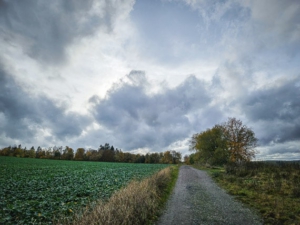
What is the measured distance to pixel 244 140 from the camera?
153 feet

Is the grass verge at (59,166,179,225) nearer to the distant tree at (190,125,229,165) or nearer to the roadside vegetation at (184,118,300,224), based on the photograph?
the roadside vegetation at (184,118,300,224)

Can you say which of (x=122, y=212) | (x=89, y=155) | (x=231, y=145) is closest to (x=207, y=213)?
(x=122, y=212)

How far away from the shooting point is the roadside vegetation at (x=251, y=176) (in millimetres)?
10008

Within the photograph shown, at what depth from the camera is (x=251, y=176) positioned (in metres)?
23.9

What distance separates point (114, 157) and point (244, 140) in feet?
391

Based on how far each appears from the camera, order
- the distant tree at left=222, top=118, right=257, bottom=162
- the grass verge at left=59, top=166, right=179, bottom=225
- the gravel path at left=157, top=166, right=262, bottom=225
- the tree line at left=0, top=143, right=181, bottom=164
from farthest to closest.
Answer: the tree line at left=0, top=143, right=181, bottom=164 < the distant tree at left=222, top=118, right=257, bottom=162 < the gravel path at left=157, top=166, right=262, bottom=225 < the grass verge at left=59, top=166, right=179, bottom=225

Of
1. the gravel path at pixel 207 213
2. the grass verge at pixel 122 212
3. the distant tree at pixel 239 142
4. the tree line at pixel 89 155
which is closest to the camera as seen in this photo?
the grass verge at pixel 122 212

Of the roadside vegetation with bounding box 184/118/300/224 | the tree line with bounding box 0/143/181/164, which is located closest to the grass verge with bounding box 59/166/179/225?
the roadside vegetation with bounding box 184/118/300/224

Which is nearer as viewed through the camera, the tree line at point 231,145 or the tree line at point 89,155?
the tree line at point 231,145

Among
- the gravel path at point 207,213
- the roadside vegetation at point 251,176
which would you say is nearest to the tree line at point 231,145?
the roadside vegetation at point 251,176

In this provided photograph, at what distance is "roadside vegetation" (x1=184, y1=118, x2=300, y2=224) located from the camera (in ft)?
32.8

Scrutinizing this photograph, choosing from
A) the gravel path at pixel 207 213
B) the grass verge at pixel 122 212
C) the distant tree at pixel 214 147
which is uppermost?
the distant tree at pixel 214 147

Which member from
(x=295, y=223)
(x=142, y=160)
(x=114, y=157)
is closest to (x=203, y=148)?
(x=295, y=223)

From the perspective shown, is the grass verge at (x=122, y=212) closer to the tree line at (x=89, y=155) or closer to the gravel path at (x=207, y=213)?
the gravel path at (x=207, y=213)
